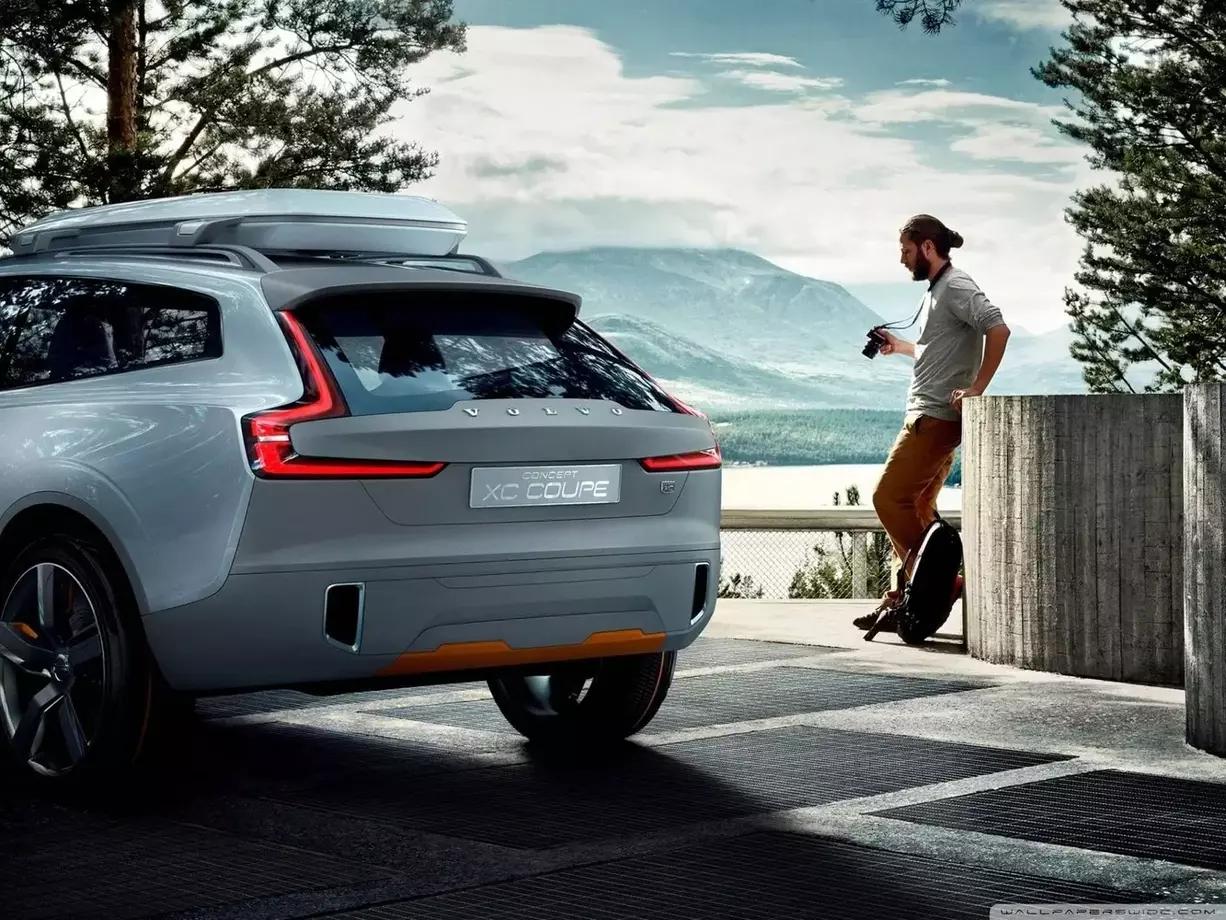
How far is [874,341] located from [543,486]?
5.16m

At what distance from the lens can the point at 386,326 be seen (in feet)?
19.7

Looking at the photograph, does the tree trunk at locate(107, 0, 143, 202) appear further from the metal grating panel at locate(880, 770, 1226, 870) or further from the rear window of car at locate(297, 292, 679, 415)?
the metal grating panel at locate(880, 770, 1226, 870)

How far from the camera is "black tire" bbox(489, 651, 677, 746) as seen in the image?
279 inches

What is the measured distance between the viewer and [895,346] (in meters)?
10.7

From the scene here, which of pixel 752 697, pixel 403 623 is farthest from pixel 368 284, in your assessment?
pixel 752 697

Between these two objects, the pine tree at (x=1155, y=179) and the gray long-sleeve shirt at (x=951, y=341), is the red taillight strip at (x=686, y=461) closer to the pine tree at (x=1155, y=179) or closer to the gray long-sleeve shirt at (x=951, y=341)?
the gray long-sleeve shirt at (x=951, y=341)

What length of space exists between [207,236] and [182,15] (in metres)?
20.6

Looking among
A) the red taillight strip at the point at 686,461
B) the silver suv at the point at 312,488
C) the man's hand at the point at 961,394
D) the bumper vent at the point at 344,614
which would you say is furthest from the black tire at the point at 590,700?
the man's hand at the point at 961,394

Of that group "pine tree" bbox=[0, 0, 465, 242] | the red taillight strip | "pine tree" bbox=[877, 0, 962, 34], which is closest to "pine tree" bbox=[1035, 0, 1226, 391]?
"pine tree" bbox=[0, 0, 465, 242]

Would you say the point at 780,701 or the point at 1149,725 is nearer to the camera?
Answer: the point at 1149,725

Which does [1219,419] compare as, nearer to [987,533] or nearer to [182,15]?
[987,533]

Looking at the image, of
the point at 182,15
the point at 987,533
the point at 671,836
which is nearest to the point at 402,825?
the point at 671,836

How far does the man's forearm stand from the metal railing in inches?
109

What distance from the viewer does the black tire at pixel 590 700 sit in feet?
23.3
